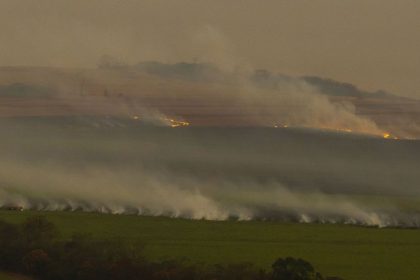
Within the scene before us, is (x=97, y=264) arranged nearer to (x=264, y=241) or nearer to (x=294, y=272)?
(x=294, y=272)

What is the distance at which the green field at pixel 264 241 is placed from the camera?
5094 cm

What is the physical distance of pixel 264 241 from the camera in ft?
192

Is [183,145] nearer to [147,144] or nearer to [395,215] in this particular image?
[147,144]

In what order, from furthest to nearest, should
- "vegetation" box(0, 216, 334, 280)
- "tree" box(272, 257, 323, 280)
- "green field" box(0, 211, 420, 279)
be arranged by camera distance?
"green field" box(0, 211, 420, 279), "vegetation" box(0, 216, 334, 280), "tree" box(272, 257, 323, 280)

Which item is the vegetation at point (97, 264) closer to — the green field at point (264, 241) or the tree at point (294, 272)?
the tree at point (294, 272)

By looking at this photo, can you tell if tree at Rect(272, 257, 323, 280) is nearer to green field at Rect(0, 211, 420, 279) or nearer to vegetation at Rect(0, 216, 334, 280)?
vegetation at Rect(0, 216, 334, 280)

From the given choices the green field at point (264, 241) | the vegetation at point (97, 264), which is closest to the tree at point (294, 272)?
the vegetation at point (97, 264)

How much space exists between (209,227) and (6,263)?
16936 mm

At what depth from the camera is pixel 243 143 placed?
102 metres

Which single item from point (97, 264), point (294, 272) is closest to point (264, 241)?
point (97, 264)

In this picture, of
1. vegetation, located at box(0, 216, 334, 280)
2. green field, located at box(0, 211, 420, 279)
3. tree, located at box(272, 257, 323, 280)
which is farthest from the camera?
green field, located at box(0, 211, 420, 279)

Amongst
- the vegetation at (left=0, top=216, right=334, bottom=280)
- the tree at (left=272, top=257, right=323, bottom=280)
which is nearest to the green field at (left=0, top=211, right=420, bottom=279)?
the vegetation at (left=0, top=216, right=334, bottom=280)

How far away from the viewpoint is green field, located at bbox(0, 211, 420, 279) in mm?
50938

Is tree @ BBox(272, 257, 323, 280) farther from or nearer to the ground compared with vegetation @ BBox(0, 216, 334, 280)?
farther from the ground
